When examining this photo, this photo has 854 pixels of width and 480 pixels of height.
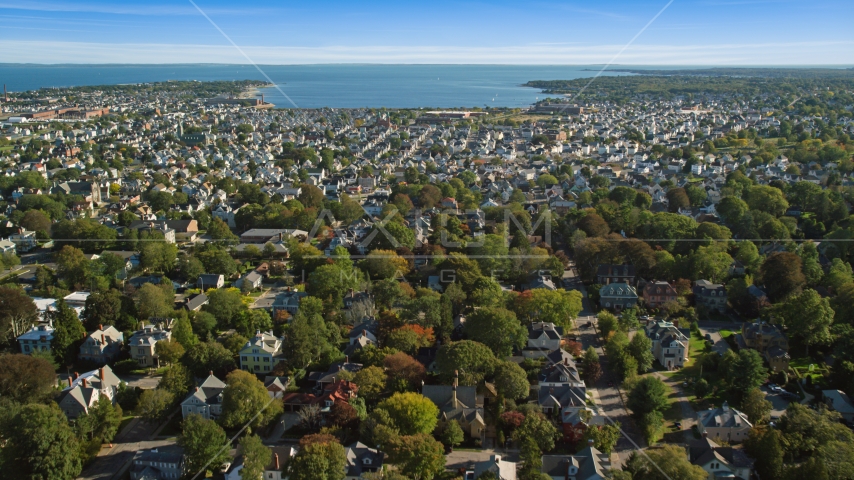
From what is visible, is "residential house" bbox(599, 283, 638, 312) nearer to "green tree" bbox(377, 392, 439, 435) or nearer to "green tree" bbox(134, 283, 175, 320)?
"green tree" bbox(377, 392, 439, 435)

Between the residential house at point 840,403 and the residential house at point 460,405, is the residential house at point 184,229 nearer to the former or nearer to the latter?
the residential house at point 460,405

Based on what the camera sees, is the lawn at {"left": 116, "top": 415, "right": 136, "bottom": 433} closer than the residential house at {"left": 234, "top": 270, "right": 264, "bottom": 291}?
Yes

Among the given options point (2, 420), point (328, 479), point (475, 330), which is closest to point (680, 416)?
point (475, 330)

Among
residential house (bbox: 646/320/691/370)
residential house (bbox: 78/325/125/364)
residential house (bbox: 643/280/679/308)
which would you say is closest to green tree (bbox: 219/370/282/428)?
residential house (bbox: 78/325/125/364)

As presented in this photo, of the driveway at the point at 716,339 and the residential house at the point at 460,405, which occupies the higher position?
the residential house at the point at 460,405

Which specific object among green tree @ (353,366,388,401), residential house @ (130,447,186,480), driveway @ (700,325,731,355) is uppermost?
green tree @ (353,366,388,401)

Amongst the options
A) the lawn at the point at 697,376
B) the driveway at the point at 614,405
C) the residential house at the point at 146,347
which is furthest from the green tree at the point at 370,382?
the lawn at the point at 697,376

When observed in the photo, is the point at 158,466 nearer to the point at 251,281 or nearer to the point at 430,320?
the point at 430,320
